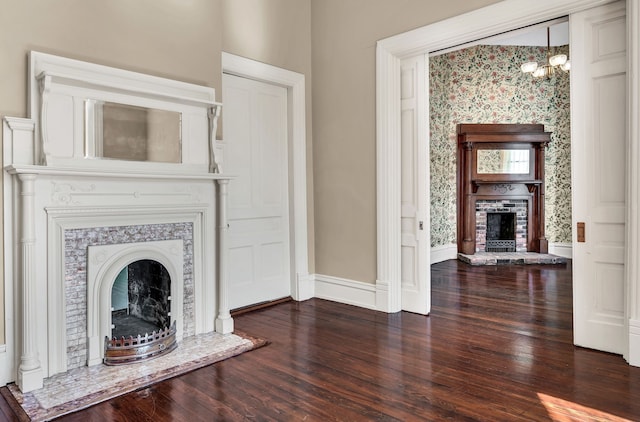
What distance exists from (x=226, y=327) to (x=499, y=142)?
600 cm

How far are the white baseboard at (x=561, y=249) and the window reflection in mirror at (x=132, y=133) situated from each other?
6.85 m

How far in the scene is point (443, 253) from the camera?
7.47 m

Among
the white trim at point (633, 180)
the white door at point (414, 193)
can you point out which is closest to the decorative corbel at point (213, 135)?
the white door at point (414, 193)

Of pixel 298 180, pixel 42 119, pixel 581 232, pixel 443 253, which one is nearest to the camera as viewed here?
pixel 42 119

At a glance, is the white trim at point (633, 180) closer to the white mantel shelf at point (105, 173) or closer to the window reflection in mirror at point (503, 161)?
the white mantel shelf at point (105, 173)

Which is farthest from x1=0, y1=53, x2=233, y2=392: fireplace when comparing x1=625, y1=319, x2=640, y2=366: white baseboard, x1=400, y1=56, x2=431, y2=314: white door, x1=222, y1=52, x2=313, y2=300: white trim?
x1=625, y1=319, x2=640, y2=366: white baseboard

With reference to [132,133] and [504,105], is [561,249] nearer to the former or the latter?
[504,105]

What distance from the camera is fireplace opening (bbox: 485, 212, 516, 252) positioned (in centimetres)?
770

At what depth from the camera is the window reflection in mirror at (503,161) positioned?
7.61 m

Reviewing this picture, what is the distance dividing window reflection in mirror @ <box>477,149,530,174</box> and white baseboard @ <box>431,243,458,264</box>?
1.43 metres

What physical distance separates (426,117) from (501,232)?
444 centimetres

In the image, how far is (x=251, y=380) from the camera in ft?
9.00

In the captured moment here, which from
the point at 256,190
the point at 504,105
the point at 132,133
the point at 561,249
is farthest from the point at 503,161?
the point at 132,133

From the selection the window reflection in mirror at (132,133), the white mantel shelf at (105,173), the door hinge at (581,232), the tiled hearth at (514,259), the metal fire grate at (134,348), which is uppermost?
the window reflection in mirror at (132,133)
